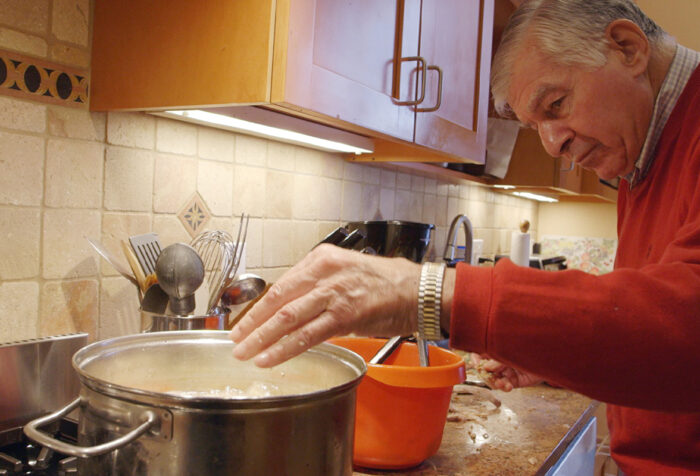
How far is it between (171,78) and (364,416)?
66 cm

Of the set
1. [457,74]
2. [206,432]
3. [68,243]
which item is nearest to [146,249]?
[68,243]

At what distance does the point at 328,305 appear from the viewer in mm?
607

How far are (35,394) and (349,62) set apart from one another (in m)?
0.77

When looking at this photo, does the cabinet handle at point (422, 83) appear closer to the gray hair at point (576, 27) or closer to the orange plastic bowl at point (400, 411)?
the gray hair at point (576, 27)

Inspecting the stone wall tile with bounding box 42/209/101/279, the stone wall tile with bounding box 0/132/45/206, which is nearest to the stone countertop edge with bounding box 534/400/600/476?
the stone wall tile with bounding box 42/209/101/279

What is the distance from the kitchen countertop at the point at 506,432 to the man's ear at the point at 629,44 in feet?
2.37

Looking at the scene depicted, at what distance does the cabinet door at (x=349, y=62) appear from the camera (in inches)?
35.2

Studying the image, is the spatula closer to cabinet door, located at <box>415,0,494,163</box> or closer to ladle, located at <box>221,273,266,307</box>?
ladle, located at <box>221,273,266,307</box>

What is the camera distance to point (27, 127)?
956 mm

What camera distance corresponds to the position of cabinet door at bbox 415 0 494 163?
1349 mm

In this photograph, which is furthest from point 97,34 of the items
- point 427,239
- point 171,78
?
point 427,239

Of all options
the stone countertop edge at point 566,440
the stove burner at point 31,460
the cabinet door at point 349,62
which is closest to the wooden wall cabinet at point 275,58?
the cabinet door at point 349,62

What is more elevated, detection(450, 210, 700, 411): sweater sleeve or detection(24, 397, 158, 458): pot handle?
detection(450, 210, 700, 411): sweater sleeve

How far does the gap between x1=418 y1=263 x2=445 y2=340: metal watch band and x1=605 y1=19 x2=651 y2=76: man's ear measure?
1.85 ft
